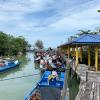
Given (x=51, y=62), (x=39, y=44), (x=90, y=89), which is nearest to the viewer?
(x=90, y=89)

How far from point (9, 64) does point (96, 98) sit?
3105 centimetres

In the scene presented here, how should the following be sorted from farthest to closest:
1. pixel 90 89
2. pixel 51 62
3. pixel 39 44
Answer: pixel 39 44 < pixel 51 62 < pixel 90 89

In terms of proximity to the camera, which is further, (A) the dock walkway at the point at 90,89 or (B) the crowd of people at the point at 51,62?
(B) the crowd of people at the point at 51,62

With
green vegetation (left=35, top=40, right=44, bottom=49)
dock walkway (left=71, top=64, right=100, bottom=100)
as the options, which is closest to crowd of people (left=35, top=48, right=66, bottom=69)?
dock walkway (left=71, top=64, right=100, bottom=100)

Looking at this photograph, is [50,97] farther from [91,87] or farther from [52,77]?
[52,77]

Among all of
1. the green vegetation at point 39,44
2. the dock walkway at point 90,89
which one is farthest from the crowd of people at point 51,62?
the green vegetation at point 39,44

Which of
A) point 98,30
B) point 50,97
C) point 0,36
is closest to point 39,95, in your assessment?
point 50,97

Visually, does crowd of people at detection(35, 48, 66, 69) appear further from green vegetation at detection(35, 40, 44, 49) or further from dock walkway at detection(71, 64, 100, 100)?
green vegetation at detection(35, 40, 44, 49)

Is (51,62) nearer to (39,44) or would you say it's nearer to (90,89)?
(90,89)

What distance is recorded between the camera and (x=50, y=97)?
13695 mm

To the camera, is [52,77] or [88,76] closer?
[88,76]

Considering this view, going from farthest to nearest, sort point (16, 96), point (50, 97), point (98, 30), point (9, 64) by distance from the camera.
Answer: point (9, 64), point (98, 30), point (16, 96), point (50, 97)

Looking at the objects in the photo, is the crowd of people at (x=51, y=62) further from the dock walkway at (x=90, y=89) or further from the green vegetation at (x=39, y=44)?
the green vegetation at (x=39, y=44)

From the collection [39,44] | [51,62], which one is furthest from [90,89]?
[39,44]
